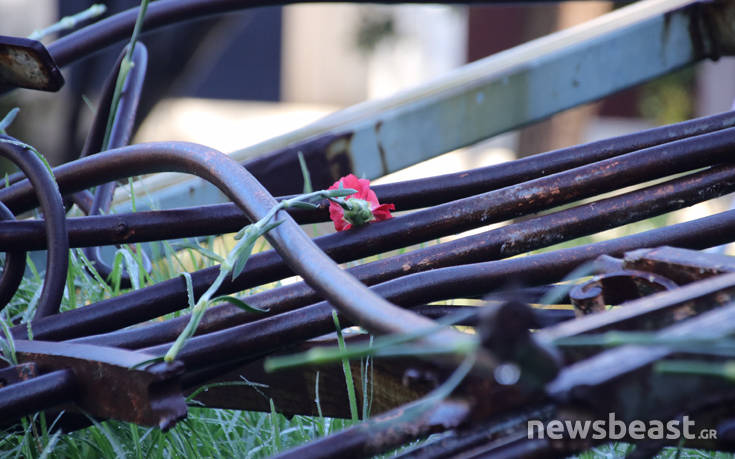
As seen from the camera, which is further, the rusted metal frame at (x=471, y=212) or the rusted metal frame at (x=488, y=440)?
the rusted metal frame at (x=471, y=212)

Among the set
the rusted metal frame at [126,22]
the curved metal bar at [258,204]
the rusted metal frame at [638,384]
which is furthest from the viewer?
the rusted metal frame at [126,22]

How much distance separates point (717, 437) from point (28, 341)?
27.7 inches

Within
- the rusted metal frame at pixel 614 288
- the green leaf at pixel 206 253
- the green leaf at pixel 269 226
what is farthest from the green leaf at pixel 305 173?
the rusted metal frame at pixel 614 288

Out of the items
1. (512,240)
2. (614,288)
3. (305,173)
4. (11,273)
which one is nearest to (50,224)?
(11,273)

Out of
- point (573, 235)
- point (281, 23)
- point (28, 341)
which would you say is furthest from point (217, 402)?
point (281, 23)

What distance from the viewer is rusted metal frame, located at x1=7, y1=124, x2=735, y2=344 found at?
964 millimetres

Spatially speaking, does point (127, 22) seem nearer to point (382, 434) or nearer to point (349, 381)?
point (349, 381)

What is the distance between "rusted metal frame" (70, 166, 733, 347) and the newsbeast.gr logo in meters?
0.40

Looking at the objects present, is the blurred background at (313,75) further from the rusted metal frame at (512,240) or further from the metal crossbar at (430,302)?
the rusted metal frame at (512,240)

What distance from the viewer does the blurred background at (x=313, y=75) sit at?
4.26 m

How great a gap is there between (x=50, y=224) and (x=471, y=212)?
20.6 inches

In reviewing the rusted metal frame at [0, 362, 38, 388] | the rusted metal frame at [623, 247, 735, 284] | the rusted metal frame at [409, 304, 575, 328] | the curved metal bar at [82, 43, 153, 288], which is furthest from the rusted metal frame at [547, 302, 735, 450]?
the curved metal bar at [82, 43, 153, 288]

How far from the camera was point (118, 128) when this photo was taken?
1450 millimetres

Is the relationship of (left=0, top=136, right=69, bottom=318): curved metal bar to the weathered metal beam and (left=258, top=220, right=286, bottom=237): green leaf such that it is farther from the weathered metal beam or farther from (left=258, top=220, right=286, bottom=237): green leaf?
the weathered metal beam
